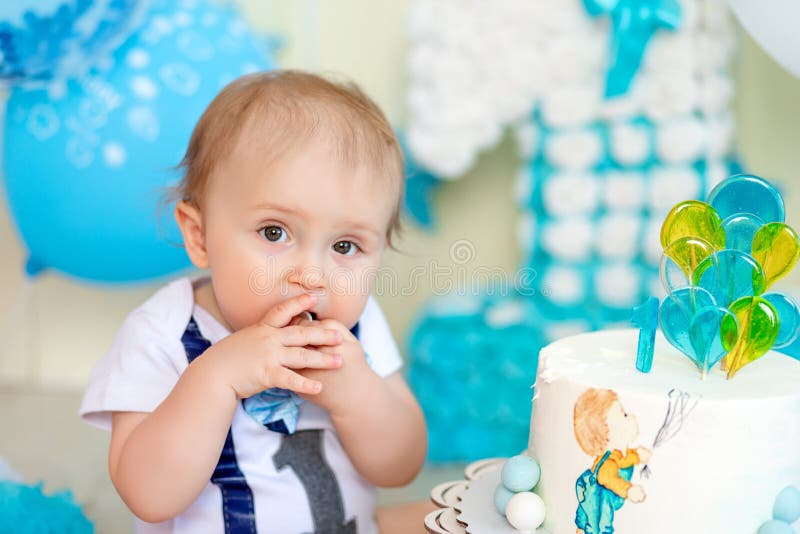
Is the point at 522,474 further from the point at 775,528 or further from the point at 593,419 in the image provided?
the point at 775,528

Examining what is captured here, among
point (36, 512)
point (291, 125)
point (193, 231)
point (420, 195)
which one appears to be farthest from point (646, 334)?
point (420, 195)

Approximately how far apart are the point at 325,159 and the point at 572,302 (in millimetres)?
960

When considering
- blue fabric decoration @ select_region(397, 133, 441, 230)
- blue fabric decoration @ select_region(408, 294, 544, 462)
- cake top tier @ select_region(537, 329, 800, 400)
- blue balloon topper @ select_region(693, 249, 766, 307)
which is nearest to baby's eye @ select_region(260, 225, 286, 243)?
cake top tier @ select_region(537, 329, 800, 400)

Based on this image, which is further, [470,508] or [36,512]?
[36,512]

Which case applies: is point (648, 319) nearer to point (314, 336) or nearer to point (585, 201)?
point (314, 336)

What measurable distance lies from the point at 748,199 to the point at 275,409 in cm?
54

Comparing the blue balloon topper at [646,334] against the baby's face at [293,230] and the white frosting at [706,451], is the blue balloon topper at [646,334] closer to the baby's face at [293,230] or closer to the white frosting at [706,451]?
the white frosting at [706,451]

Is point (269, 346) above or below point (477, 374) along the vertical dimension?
above

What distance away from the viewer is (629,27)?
1669mm

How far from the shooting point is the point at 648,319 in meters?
0.79

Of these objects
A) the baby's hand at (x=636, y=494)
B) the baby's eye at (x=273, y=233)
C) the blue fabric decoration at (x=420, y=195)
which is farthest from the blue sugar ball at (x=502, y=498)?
the blue fabric decoration at (x=420, y=195)

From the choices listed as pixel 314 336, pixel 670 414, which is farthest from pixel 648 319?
pixel 314 336

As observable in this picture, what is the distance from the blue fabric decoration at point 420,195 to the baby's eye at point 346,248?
1.02 meters

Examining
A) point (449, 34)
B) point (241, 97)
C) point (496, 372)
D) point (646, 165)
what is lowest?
point (496, 372)
